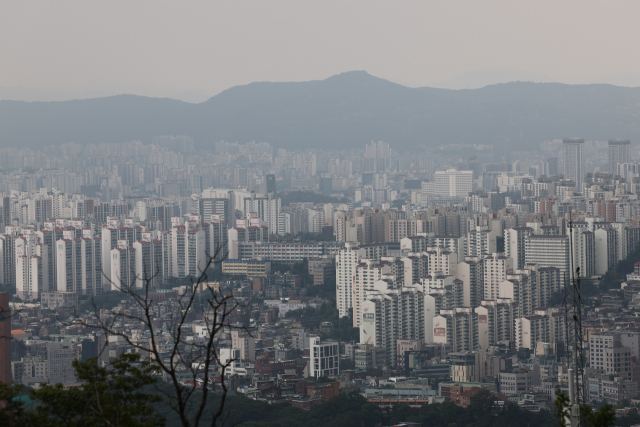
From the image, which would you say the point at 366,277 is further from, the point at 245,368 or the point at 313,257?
the point at 313,257

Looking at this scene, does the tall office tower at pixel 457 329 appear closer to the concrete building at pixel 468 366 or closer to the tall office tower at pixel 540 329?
the tall office tower at pixel 540 329

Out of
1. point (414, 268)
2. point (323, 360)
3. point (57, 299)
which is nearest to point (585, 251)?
point (414, 268)

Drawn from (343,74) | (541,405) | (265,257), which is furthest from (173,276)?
(343,74)

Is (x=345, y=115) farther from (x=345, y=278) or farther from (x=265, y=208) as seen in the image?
(x=345, y=278)

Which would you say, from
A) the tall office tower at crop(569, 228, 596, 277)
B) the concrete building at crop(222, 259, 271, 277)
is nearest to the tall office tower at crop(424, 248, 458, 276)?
the tall office tower at crop(569, 228, 596, 277)

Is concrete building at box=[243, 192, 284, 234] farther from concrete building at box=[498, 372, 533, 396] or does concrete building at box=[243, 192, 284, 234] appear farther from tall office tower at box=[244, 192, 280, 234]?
concrete building at box=[498, 372, 533, 396]
